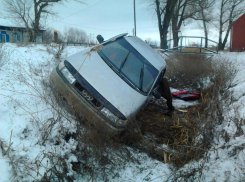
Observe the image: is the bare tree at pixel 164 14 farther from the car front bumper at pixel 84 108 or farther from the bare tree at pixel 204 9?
the car front bumper at pixel 84 108

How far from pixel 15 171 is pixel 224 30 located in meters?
38.2

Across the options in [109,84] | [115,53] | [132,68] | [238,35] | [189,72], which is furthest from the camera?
[238,35]

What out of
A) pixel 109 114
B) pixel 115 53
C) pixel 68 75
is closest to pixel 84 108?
pixel 109 114

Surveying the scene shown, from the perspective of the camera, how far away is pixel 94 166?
2949mm

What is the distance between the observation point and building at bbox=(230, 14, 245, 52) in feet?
66.3

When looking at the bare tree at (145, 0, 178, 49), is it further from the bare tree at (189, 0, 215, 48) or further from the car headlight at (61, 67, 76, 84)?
the car headlight at (61, 67, 76, 84)

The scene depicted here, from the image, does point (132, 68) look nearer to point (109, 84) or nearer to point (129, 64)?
point (129, 64)

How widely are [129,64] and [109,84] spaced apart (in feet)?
2.91

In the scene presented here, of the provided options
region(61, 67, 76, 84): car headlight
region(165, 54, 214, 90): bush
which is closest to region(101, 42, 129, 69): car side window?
region(61, 67, 76, 84): car headlight

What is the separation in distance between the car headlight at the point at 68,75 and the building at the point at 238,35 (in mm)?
19079

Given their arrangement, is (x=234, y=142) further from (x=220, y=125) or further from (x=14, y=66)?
(x=14, y=66)

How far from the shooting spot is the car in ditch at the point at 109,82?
3467 mm

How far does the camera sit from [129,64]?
454cm

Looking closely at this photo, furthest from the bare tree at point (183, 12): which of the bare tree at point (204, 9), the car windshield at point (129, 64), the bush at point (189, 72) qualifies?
the car windshield at point (129, 64)
